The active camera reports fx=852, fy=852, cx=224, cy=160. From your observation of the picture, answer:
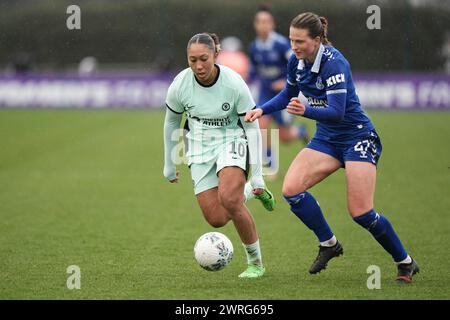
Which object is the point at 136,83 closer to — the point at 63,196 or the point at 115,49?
the point at 115,49

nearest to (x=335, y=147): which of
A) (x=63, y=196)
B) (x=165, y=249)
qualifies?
(x=165, y=249)

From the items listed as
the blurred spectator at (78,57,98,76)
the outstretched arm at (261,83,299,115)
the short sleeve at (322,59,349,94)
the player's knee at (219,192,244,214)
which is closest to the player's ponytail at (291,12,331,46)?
the short sleeve at (322,59,349,94)

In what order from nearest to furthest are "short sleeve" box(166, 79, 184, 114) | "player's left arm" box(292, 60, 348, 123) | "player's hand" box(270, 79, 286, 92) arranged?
"player's left arm" box(292, 60, 348, 123), "short sleeve" box(166, 79, 184, 114), "player's hand" box(270, 79, 286, 92)

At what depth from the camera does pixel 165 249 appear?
323 inches

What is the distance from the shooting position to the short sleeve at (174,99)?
689 cm

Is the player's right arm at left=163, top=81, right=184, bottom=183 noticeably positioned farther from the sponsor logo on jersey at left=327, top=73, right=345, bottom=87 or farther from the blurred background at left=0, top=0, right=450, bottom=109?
the blurred background at left=0, top=0, right=450, bottom=109

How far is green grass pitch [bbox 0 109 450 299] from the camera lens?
21.5 feet

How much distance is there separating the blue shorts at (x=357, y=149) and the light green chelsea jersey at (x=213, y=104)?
742mm

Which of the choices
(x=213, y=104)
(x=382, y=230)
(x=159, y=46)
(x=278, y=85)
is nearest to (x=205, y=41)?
(x=213, y=104)

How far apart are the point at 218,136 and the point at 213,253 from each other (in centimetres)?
98

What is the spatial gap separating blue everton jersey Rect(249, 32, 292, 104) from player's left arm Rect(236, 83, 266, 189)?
6.42 metres

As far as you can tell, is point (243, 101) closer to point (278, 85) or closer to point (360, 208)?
point (360, 208)

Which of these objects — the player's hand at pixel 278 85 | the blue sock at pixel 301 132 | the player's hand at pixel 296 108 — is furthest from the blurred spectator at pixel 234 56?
the player's hand at pixel 296 108

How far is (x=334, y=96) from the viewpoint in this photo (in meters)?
6.51
